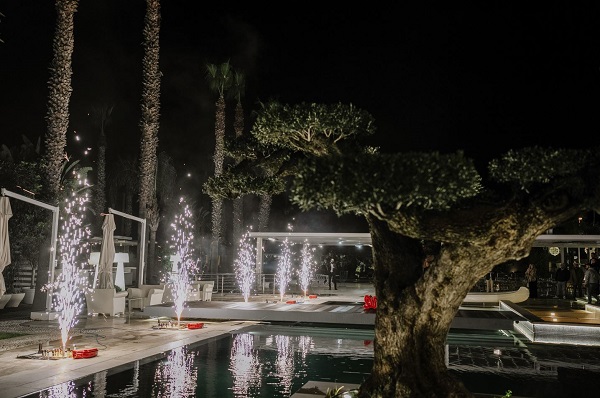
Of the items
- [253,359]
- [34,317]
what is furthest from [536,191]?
[34,317]

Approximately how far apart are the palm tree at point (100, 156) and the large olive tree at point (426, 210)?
3319 cm

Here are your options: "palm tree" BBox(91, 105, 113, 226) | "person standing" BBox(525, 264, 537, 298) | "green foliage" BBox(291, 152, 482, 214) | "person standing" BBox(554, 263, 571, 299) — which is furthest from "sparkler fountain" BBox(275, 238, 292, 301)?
"palm tree" BBox(91, 105, 113, 226)

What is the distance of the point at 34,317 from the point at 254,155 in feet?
32.0

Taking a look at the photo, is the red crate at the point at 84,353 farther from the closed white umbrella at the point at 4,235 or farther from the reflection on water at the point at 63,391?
the closed white umbrella at the point at 4,235

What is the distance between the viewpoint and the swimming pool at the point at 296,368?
23.0 feet

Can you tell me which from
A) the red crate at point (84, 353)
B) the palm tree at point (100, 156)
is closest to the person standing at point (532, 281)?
the red crate at point (84, 353)

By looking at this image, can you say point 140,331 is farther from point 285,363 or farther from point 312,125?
point 312,125

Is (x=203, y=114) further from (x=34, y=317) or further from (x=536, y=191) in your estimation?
(x=536, y=191)

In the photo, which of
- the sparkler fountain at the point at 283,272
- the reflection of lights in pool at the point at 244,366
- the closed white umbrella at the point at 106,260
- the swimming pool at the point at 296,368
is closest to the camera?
the swimming pool at the point at 296,368

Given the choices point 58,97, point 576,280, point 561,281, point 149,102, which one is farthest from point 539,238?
point 58,97

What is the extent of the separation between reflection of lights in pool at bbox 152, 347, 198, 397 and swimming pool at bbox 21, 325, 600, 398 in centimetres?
1

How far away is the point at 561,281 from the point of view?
68.2ft

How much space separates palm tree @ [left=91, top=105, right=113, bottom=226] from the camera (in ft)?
123

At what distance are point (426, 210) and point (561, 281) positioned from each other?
18087 millimetres
